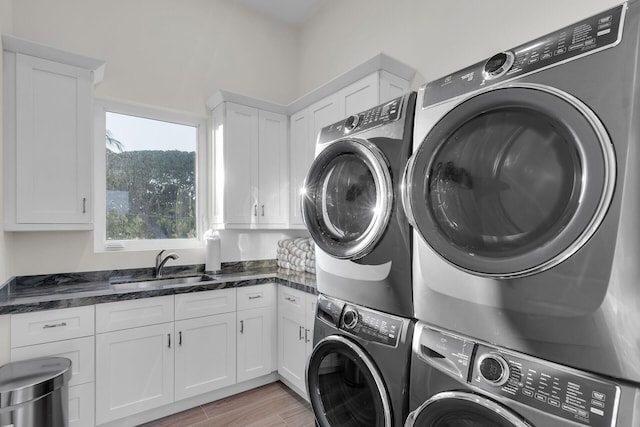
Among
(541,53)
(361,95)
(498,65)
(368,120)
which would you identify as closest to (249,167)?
(361,95)

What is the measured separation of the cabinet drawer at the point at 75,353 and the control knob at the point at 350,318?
1.60m

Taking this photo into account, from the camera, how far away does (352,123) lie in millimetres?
1544

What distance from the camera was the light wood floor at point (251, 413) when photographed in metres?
2.20

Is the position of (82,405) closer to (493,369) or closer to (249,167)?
(249,167)

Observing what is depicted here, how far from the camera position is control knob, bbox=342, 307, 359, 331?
56.9 inches

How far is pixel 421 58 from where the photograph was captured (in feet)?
7.85

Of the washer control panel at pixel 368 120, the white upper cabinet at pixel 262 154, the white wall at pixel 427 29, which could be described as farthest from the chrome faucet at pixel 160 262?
the white wall at pixel 427 29

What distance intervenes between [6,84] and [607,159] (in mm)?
2934

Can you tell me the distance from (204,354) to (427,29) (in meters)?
2.85

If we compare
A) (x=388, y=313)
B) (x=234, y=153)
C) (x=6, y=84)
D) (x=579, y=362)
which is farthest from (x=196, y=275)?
(x=579, y=362)

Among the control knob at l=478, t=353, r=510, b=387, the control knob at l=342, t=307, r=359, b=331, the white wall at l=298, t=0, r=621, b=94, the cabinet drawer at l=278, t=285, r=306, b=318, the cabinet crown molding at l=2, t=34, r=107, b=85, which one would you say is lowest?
the cabinet drawer at l=278, t=285, r=306, b=318

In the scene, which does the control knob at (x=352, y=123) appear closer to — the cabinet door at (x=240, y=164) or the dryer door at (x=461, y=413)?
the dryer door at (x=461, y=413)

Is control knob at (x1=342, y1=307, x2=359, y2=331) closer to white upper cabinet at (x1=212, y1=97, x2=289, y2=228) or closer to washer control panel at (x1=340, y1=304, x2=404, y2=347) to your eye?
washer control panel at (x1=340, y1=304, x2=404, y2=347)

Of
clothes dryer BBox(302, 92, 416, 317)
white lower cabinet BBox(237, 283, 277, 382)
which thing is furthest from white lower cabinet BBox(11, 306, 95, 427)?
clothes dryer BBox(302, 92, 416, 317)
